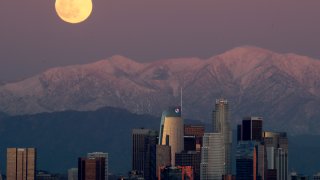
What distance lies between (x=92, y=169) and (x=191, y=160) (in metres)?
23.6

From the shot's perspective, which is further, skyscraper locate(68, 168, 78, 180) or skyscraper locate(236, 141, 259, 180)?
skyscraper locate(236, 141, 259, 180)

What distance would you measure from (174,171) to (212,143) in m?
26.0

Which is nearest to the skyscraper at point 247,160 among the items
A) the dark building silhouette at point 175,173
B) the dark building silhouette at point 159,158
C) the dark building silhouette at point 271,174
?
the dark building silhouette at point 271,174

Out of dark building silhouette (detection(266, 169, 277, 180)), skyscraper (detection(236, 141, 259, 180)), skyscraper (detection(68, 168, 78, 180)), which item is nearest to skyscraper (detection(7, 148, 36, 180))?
skyscraper (detection(68, 168, 78, 180))

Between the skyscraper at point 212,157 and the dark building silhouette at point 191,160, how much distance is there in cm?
66

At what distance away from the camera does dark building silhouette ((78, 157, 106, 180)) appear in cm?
16650

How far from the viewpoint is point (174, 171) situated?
559ft

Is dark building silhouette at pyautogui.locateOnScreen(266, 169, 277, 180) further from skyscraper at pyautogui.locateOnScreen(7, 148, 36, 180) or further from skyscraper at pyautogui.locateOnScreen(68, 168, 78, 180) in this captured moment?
skyscraper at pyautogui.locateOnScreen(7, 148, 36, 180)

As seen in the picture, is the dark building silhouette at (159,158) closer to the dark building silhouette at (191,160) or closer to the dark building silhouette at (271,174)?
the dark building silhouette at (191,160)

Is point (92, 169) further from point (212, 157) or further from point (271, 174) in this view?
point (212, 157)

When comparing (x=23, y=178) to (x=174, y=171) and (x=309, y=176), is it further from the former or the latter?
(x=309, y=176)

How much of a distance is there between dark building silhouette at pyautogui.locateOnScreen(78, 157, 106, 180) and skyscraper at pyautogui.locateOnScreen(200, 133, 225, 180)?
14.5 meters

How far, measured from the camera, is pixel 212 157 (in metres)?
192

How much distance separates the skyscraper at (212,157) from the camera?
185 m
